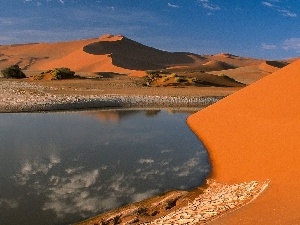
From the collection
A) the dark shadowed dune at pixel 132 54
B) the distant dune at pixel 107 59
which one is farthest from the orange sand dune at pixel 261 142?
the dark shadowed dune at pixel 132 54

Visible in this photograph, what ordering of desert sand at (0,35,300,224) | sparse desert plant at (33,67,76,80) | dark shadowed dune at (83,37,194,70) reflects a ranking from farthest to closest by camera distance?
dark shadowed dune at (83,37,194,70) → sparse desert plant at (33,67,76,80) → desert sand at (0,35,300,224)

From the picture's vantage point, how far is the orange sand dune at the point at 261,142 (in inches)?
379

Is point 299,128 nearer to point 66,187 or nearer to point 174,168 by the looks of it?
point 174,168

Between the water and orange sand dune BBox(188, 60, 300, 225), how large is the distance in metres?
1.09

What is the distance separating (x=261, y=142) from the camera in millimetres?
16906

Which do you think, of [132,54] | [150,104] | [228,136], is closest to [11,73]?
[150,104]

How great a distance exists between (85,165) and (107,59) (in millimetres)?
94312

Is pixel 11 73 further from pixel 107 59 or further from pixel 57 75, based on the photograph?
pixel 107 59

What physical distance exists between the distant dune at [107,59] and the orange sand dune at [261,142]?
166 ft

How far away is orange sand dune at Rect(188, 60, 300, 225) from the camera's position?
9.64 meters

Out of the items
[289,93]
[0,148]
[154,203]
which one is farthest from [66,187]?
[289,93]

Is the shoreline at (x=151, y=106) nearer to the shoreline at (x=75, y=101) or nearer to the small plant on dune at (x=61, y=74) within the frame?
the shoreline at (x=75, y=101)

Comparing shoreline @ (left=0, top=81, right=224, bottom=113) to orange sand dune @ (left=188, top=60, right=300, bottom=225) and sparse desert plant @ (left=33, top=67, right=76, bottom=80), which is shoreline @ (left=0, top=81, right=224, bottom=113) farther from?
sparse desert plant @ (left=33, top=67, right=76, bottom=80)

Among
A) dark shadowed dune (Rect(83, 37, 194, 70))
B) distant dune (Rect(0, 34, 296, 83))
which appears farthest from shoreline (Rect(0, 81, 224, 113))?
dark shadowed dune (Rect(83, 37, 194, 70))
